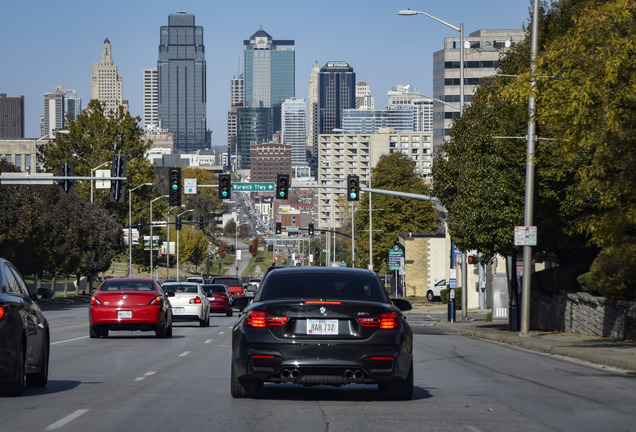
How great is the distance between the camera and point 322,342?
41.0ft

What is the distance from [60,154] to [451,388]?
84514 millimetres

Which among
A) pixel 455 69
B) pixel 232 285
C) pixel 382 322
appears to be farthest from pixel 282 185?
pixel 455 69

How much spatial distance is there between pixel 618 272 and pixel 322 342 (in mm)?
15564

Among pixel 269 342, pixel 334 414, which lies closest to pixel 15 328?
pixel 269 342

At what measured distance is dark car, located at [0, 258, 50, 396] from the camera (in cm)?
1267

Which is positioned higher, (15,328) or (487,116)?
(487,116)

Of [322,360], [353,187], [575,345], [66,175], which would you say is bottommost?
[575,345]

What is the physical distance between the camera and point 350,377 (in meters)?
12.6

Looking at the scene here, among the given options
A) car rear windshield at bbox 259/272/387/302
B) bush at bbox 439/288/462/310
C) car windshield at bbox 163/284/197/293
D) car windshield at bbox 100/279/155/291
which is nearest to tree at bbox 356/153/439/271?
bush at bbox 439/288/462/310

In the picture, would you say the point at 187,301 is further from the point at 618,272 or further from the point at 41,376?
the point at 41,376

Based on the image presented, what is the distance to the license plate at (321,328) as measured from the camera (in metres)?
12.6

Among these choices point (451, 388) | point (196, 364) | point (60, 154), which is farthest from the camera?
point (60, 154)

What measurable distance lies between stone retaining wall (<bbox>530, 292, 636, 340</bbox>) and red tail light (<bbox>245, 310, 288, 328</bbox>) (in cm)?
1554

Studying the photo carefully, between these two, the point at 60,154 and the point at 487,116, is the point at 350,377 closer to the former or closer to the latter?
the point at 487,116
